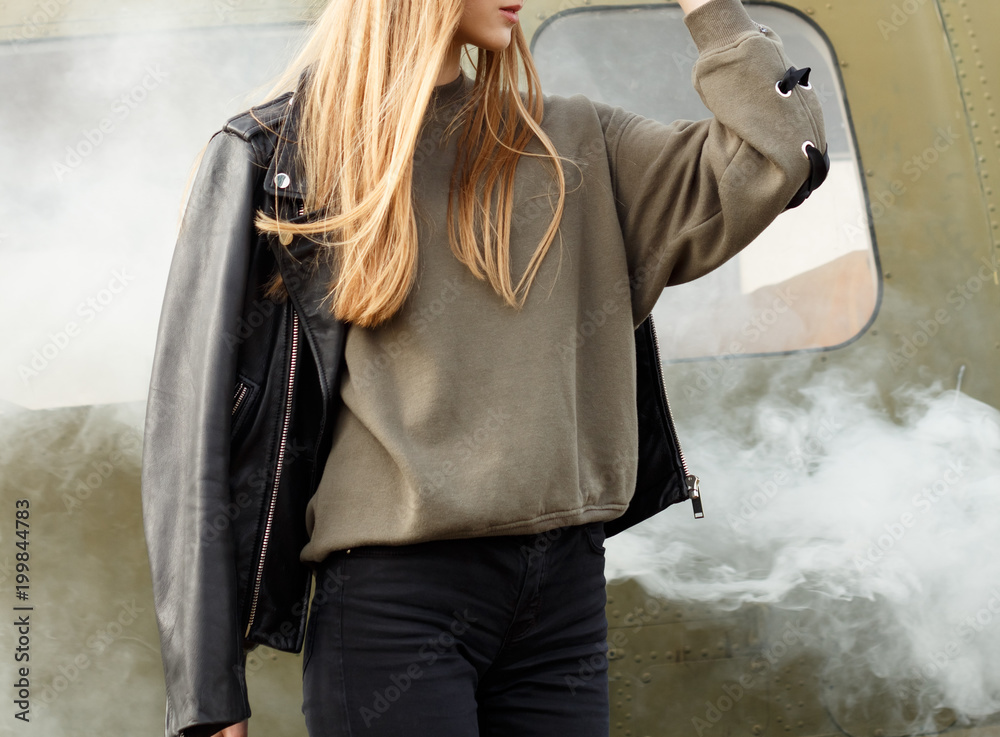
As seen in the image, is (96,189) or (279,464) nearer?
(279,464)

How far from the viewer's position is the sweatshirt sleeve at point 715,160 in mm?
1172

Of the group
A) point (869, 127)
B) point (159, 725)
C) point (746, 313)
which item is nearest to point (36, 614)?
point (159, 725)

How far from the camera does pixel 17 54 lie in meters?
2.06

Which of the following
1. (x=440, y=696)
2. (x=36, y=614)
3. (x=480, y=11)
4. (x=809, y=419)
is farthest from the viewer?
(x=809, y=419)

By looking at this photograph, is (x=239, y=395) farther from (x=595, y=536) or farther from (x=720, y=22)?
(x=720, y=22)

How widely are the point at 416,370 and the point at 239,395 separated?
0.26 meters

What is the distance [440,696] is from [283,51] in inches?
63.3

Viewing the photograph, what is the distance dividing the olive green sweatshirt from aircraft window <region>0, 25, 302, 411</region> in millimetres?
995

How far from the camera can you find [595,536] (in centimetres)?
125

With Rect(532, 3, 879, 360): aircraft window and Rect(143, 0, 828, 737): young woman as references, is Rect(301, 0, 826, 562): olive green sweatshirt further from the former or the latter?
Rect(532, 3, 879, 360): aircraft window

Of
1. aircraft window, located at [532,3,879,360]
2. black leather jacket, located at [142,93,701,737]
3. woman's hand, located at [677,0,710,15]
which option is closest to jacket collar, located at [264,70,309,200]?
black leather jacket, located at [142,93,701,737]

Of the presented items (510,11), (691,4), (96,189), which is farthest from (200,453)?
(96,189)

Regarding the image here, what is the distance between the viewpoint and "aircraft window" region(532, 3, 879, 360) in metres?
2.18

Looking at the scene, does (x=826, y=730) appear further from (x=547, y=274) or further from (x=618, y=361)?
(x=547, y=274)
